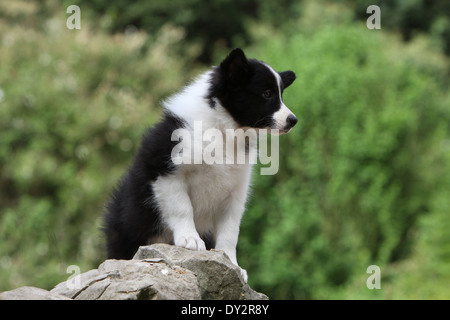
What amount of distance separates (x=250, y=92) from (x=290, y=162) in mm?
6845

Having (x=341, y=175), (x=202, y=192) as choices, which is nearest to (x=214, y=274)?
(x=202, y=192)

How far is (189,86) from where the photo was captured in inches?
180

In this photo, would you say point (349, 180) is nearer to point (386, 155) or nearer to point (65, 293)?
point (386, 155)

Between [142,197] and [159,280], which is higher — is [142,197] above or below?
above

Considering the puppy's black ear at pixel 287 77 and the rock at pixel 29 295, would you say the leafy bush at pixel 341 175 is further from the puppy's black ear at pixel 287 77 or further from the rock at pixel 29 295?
the rock at pixel 29 295

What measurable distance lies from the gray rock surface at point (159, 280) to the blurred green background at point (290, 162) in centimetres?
510

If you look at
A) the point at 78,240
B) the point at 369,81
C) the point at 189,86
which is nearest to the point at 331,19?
the point at 369,81

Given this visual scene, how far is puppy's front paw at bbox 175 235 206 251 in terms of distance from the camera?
3887 millimetres

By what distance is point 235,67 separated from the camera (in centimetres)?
420

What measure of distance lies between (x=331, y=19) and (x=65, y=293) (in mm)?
13564

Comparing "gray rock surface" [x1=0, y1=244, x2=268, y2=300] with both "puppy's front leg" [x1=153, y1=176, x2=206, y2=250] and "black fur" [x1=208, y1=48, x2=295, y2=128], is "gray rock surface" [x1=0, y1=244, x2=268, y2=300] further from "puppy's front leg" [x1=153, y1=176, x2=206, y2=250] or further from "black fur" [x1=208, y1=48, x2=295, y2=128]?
"black fur" [x1=208, y1=48, x2=295, y2=128]

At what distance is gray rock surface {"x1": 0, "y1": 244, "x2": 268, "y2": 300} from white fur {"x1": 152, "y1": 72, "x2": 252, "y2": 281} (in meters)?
0.21

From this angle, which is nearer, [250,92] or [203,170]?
[203,170]

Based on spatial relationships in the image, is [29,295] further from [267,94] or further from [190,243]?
[267,94]
